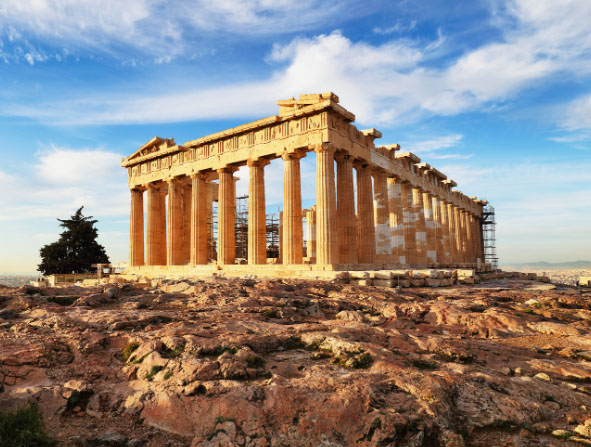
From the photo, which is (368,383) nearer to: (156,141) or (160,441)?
(160,441)

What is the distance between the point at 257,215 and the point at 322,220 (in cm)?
523

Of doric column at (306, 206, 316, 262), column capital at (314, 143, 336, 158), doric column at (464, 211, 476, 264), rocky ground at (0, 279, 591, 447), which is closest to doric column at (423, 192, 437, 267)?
doric column at (306, 206, 316, 262)

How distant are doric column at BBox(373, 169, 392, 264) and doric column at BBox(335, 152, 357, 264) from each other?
4.33 metres

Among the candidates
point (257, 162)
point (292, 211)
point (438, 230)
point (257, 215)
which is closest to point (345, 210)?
point (292, 211)

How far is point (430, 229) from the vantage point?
Result: 3597 cm

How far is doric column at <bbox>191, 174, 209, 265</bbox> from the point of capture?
1146 inches

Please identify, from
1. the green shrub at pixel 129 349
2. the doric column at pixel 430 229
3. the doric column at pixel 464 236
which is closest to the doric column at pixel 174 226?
the doric column at pixel 430 229

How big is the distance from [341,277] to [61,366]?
539 inches

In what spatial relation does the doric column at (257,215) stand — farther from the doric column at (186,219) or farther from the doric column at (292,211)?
the doric column at (186,219)

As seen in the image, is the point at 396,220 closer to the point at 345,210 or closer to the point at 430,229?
the point at 345,210

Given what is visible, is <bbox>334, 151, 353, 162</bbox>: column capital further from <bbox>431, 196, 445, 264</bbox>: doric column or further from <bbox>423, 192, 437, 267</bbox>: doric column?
<bbox>431, 196, 445, 264</bbox>: doric column

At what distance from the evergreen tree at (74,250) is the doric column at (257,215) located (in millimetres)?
23673

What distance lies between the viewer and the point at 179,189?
108ft

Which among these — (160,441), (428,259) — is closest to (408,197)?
(428,259)
